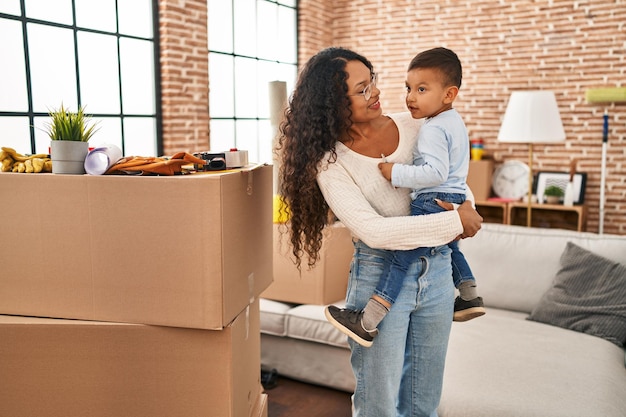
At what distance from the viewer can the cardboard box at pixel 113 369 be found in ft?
4.83

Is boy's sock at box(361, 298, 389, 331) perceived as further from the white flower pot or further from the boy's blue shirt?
the white flower pot

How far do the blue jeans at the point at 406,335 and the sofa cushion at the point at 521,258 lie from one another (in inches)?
59.4

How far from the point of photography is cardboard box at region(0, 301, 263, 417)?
1472 millimetres

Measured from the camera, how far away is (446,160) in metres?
1.66

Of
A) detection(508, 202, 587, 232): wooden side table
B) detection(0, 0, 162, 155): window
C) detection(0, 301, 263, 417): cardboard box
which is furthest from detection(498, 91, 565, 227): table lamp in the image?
detection(0, 301, 263, 417): cardboard box

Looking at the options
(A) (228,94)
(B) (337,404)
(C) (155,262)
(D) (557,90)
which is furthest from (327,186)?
(D) (557,90)

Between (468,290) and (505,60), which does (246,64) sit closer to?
(505,60)

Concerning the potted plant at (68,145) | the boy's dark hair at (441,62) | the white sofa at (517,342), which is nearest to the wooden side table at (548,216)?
the white sofa at (517,342)

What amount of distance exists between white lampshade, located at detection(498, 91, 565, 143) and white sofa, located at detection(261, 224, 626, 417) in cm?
182

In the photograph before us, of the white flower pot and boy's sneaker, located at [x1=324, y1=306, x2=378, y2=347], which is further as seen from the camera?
boy's sneaker, located at [x1=324, y1=306, x2=378, y2=347]

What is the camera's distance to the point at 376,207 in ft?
5.47

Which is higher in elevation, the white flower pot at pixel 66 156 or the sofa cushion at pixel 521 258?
the white flower pot at pixel 66 156

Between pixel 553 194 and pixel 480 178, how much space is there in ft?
2.17

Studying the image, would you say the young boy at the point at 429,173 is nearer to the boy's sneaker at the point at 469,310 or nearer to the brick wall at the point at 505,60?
the boy's sneaker at the point at 469,310
